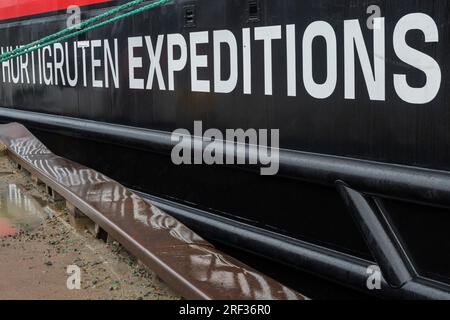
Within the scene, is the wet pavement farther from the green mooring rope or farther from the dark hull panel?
the green mooring rope

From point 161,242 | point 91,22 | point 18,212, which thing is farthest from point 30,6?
point 161,242

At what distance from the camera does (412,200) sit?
2332 mm

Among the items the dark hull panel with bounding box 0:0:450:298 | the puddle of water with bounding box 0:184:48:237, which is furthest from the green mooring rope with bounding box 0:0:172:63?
the puddle of water with bounding box 0:184:48:237

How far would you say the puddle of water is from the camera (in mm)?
2926

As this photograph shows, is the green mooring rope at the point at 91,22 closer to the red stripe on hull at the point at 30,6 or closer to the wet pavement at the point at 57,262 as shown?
the red stripe on hull at the point at 30,6

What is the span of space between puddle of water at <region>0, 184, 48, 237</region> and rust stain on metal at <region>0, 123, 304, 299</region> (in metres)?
0.13

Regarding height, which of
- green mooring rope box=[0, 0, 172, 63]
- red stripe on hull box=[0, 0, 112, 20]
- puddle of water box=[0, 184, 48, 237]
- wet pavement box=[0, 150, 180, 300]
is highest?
red stripe on hull box=[0, 0, 112, 20]

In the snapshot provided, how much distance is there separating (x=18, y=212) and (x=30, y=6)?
2.60m

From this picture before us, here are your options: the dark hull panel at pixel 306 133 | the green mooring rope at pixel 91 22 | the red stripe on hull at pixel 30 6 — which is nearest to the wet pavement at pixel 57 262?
the dark hull panel at pixel 306 133

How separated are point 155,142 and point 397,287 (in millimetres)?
1795

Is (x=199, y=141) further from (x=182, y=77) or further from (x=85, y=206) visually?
(x=85, y=206)

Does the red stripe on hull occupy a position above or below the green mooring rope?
above

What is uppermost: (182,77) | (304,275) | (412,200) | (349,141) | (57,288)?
(182,77)
